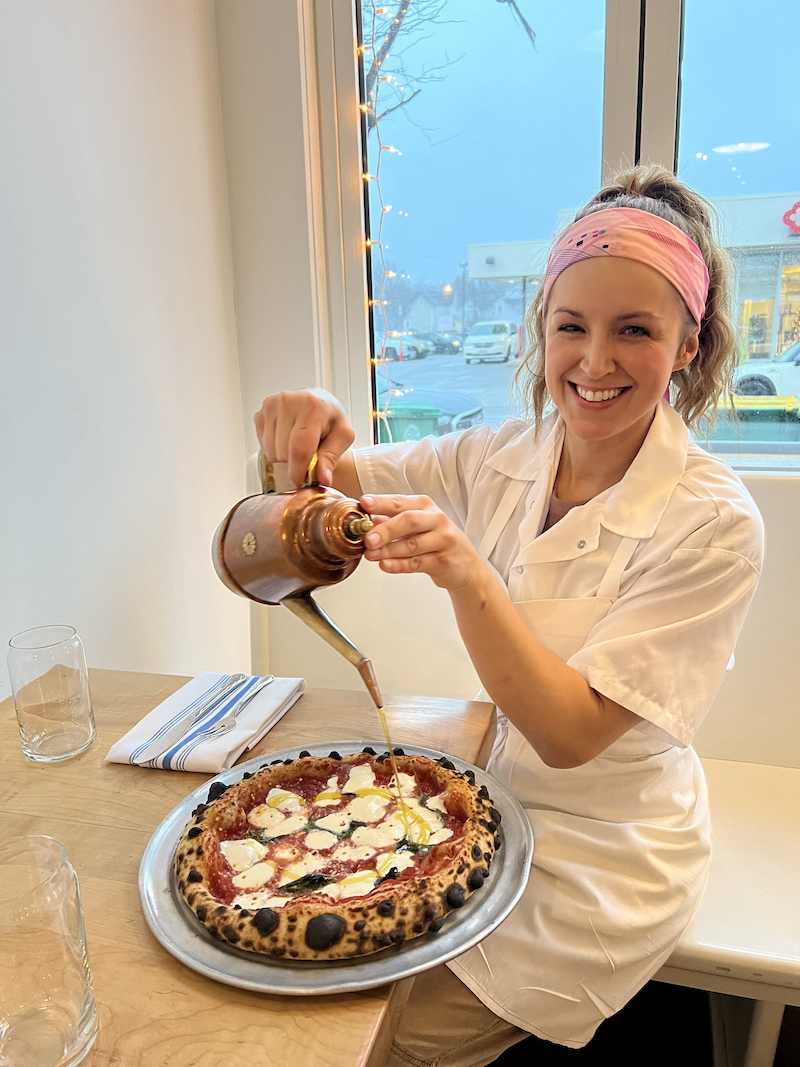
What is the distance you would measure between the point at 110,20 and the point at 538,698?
155 centimetres

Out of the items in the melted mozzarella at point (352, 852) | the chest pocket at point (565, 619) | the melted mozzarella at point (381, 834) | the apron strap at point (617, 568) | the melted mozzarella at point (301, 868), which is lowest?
the melted mozzarella at point (301, 868)

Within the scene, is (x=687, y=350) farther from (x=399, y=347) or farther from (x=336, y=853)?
(x=399, y=347)

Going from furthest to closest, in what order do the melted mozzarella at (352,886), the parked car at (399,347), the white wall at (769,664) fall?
the parked car at (399,347), the white wall at (769,664), the melted mozzarella at (352,886)

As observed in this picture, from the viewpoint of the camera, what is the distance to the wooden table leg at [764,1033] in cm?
120

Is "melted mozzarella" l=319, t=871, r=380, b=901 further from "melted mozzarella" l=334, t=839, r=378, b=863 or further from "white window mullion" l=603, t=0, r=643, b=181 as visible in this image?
"white window mullion" l=603, t=0, r=643, b=181

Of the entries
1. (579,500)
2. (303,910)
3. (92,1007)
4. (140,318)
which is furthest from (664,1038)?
(140,318)

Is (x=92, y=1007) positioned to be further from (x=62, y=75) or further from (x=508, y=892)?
(x=62, y=75)

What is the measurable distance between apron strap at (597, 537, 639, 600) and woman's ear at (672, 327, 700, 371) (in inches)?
12.0

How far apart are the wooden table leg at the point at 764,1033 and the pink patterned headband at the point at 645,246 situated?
Answer: 1.07m

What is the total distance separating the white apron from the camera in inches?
39.6

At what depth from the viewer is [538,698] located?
1.00 metres

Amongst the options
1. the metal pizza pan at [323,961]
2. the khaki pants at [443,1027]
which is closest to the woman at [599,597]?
the khaki pants at [443,1027]

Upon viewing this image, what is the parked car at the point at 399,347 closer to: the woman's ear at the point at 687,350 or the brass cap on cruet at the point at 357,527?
the woman's ear at the point at 687,350

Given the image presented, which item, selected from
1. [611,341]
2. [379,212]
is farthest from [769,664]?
[379,212]
